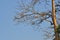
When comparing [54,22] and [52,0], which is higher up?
[52,0]

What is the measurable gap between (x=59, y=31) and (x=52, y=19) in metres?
6.77

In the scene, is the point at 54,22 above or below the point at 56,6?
below

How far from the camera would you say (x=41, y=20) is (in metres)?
22.5

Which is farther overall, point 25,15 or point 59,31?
point 25,15

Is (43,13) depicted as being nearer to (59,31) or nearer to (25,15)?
(25,15)

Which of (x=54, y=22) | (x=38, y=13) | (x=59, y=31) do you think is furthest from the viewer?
(x=38, y=13)

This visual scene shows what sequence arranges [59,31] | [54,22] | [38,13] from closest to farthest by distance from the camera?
[59,31] < [54,22] < [38,13]

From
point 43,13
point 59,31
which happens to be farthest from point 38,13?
point 59,31

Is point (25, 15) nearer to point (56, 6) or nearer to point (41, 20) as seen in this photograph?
point (41, 20)

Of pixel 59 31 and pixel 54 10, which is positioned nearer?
pixel 59 31

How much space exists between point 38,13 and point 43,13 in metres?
0.54

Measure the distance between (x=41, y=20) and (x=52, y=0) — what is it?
2334mm

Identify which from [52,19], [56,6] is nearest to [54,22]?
[52,19]

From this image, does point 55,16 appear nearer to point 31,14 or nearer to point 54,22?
point 54,22
